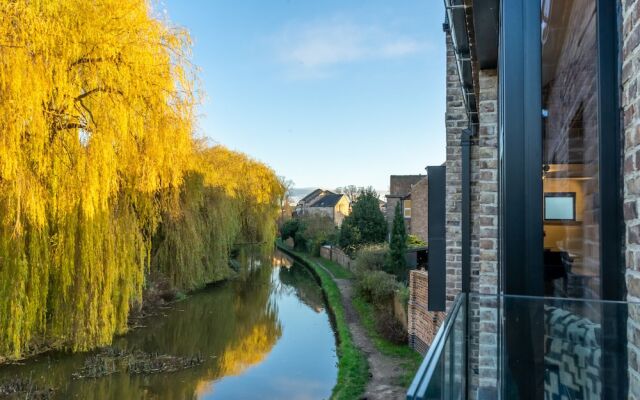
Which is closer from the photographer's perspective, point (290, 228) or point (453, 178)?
point (453, 178)

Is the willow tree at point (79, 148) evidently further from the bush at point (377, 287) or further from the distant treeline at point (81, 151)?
the bush at point (377, 287)

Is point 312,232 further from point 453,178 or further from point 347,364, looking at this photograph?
point 453,178

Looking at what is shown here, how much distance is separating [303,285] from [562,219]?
1983cm

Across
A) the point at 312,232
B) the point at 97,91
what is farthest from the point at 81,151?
the point at 312,232

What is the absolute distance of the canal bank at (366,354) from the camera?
8359 millimetres

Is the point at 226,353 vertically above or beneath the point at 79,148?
beneath

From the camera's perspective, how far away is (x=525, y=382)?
138 centimetres

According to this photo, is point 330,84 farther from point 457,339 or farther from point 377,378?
point 457,339

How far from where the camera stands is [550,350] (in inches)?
51.9

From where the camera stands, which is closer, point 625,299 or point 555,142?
point 625,299

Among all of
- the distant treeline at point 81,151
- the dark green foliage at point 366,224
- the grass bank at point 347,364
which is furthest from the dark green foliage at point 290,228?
the distant treeline at point 81,151

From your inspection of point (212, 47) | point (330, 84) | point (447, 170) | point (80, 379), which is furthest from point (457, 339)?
point (330, 84)

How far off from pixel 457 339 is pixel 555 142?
0.75m

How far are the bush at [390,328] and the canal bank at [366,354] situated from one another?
0.27 metres
